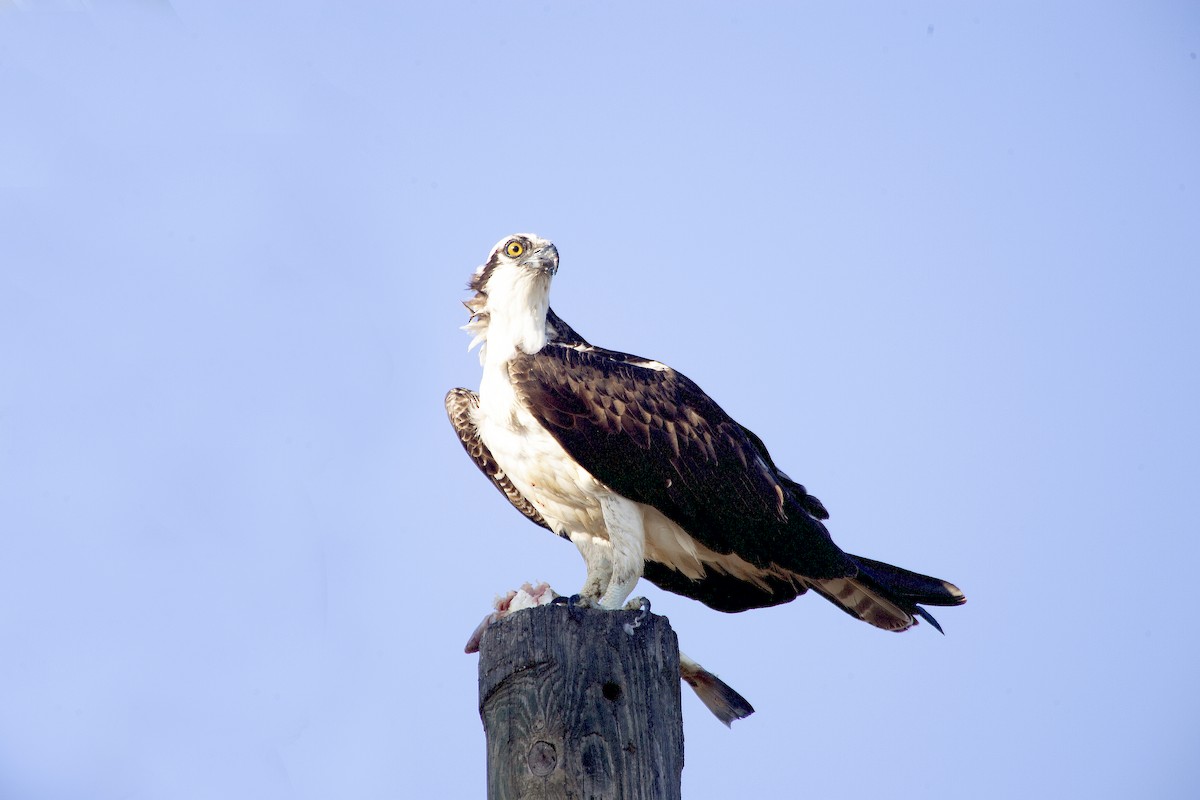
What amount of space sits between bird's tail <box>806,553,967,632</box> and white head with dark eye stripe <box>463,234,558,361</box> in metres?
1.97

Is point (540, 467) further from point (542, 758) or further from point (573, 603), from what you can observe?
point (542, 758)

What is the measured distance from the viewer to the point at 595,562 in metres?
6.52

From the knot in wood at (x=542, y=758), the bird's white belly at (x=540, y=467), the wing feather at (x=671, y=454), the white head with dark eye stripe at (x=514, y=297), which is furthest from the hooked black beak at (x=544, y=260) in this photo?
the knot in wood at (x=542, y=758)

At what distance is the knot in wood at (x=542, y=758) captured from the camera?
4113mm

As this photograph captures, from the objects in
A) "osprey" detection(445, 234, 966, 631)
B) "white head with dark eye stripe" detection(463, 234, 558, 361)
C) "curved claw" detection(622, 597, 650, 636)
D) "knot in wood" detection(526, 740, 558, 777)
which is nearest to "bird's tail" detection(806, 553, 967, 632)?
"osprey" detection(445, 234, 966, 631)

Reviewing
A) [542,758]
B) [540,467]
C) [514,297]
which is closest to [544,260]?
[514,297]

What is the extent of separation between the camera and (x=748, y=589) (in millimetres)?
6816

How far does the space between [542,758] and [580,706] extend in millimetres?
207

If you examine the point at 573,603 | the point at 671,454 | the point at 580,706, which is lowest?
the point at 580,706

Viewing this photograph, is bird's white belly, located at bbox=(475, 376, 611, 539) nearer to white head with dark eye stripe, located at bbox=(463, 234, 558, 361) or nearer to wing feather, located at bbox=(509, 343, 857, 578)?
wing feather, located at bbox=(509, 343, 857, 578)

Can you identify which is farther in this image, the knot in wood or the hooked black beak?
the hooked black beak

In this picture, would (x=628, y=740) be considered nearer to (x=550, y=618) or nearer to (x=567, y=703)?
(x=567, y=703)

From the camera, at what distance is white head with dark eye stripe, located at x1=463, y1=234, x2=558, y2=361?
6.62 metres

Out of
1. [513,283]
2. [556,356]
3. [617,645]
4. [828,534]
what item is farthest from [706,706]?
[513,283]
